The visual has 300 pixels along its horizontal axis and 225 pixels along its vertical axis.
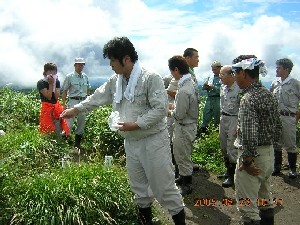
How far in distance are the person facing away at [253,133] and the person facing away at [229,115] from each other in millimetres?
2319

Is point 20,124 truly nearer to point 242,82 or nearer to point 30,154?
point 30,154

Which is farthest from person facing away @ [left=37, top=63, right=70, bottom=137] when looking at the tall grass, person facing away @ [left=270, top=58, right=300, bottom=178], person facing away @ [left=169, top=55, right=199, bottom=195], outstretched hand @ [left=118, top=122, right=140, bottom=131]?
person facing away @ [left=270, top=58, right=300, bottom=178]

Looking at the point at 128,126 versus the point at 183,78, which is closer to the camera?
the point at 128,126

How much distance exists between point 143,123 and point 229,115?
297cm

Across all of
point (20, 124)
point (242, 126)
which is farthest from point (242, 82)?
point (20, 124)

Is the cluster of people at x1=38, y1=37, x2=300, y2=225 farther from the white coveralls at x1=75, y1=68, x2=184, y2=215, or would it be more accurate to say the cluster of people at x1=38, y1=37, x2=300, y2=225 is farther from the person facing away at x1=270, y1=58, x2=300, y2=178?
the person facing away at x1=270, y1=58, x2=300, y2=178

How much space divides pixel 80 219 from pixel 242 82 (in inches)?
95.9

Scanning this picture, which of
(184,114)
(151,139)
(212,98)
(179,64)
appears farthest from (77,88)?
(151,139)

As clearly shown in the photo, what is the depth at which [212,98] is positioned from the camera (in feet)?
32.3

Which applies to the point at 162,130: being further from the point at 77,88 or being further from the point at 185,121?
the point at 77,88

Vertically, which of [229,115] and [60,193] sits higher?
[229,115]

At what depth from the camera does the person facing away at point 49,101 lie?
25.8 feet

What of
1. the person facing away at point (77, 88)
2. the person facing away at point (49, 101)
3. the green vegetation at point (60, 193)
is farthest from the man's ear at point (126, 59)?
the person facing away at point (77, 88)

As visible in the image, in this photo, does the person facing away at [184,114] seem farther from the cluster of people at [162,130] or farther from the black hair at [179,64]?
the cluster of people at [162,130]
